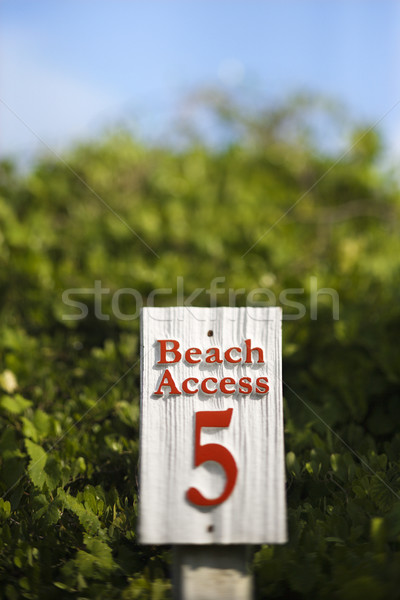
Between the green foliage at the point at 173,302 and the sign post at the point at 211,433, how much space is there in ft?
0.55

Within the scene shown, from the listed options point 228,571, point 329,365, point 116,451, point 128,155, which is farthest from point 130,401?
point 128,155

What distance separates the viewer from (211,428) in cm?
138

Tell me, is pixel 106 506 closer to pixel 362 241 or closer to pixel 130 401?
pixel 130 401

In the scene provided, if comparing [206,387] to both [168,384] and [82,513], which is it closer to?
[168,384]

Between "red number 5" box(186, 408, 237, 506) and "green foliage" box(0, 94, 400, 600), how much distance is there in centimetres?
23

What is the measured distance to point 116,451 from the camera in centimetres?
198

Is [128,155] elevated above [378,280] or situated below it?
above

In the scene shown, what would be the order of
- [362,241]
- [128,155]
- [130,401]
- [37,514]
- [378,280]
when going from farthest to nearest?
[128,155]
[362,241]
[378,280]
[130,401]
[37,514]

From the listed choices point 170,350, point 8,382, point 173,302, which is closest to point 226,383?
point 170,350

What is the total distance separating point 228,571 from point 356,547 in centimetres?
33

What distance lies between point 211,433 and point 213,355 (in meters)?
0.19

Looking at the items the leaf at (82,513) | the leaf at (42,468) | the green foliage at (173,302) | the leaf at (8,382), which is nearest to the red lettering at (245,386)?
the green foliage at (173,302)

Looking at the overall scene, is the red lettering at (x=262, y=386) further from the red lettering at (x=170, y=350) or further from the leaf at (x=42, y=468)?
the leaf at (x=42, y=468)

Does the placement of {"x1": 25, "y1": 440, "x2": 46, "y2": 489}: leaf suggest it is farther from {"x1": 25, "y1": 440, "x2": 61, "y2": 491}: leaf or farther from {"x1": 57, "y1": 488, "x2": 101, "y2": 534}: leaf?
{"x1": 57, "y1": 488, "x2": 101, "y2": 534}: leaf
